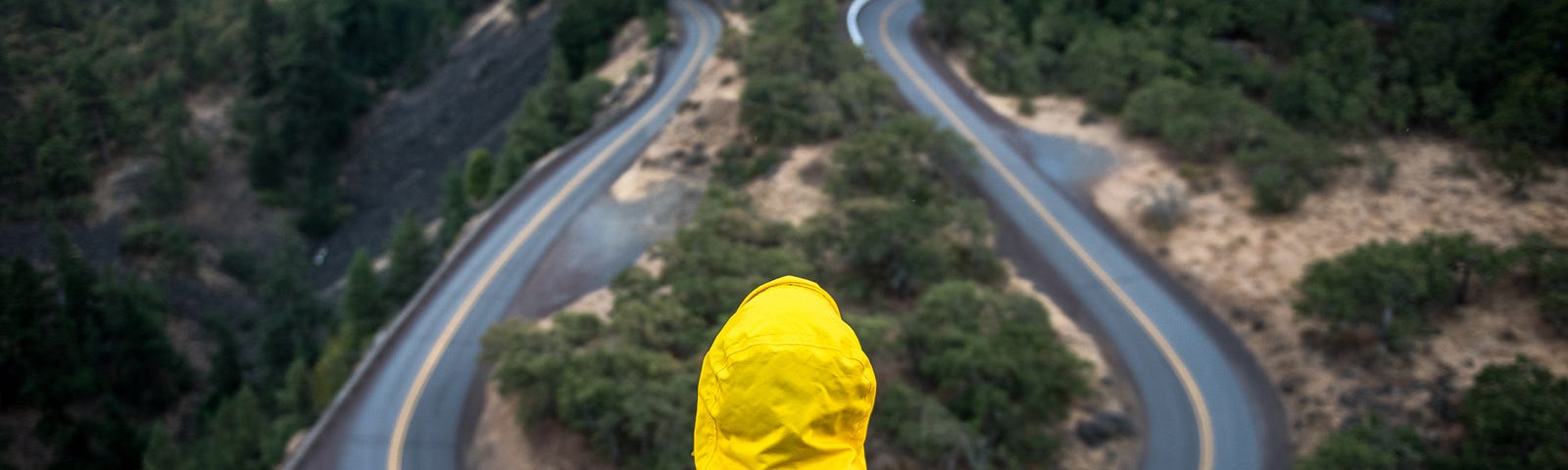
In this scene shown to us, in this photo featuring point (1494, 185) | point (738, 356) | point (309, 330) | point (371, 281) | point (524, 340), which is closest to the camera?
point (738, 356)

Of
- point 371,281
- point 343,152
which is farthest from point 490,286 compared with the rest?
point 343,152

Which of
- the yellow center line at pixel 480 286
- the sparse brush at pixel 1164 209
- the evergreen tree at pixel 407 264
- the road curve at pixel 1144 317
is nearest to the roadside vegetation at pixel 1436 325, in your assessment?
the road curve at pixel 1144 317

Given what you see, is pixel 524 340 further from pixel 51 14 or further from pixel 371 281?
pixel 51 14

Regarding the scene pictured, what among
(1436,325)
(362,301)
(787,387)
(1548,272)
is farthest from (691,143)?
(787,387)

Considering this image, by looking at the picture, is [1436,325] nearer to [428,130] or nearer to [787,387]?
[787,387]

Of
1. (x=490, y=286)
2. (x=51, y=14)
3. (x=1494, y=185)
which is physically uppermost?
(x=51, y=14)

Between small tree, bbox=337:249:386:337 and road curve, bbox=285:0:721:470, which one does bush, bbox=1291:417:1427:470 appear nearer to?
road curve, bbox=285:0:721:470
